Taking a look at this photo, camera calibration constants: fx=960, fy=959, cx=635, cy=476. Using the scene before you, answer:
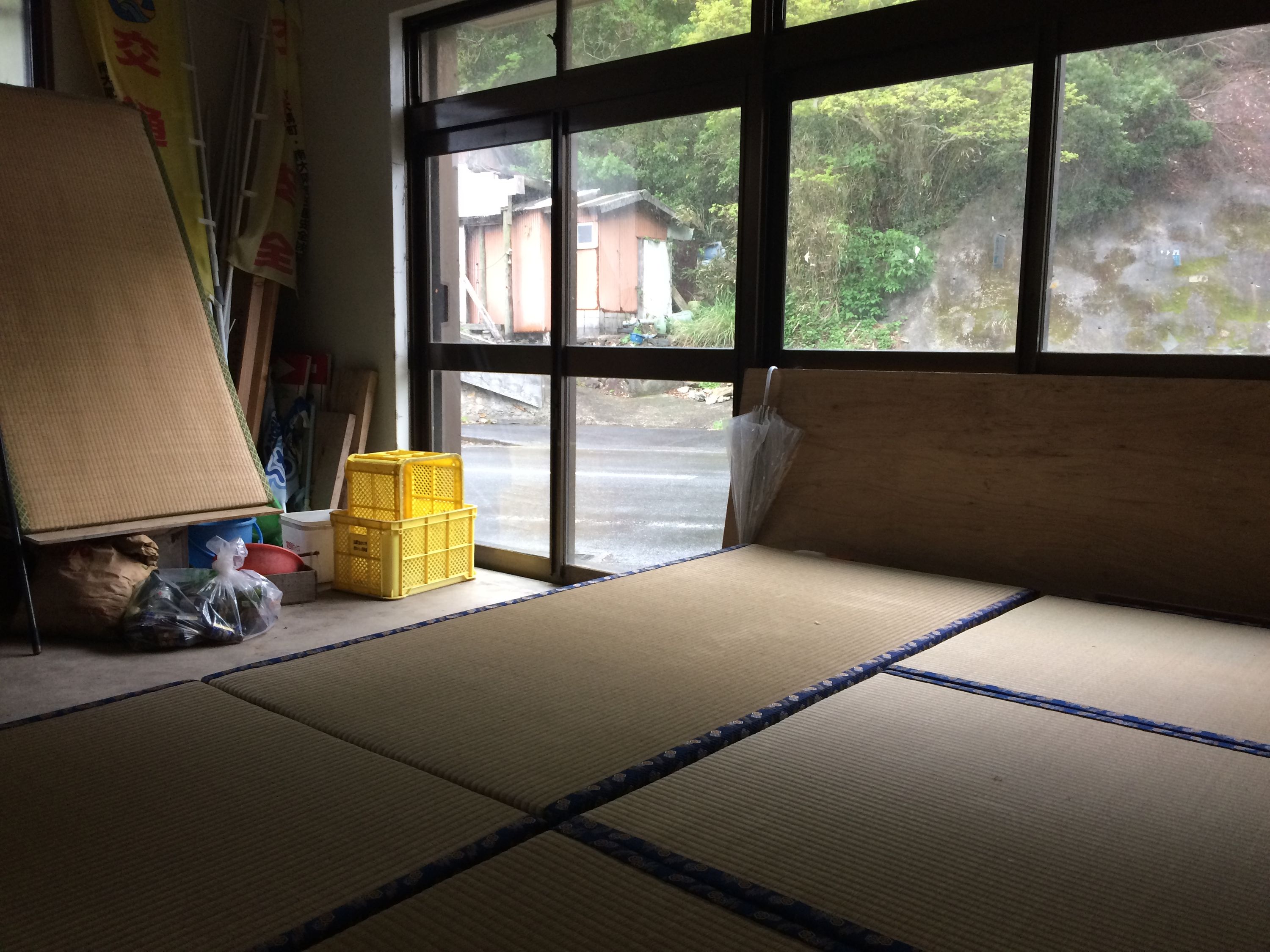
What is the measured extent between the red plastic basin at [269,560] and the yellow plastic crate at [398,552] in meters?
0.20

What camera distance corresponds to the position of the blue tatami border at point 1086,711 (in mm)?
1304

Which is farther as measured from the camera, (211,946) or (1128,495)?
(1128,495)

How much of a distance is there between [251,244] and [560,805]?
3.86 metres

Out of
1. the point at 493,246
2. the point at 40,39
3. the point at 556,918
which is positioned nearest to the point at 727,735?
the point at 556,918

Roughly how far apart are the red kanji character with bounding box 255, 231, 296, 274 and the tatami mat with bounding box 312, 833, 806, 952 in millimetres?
3970

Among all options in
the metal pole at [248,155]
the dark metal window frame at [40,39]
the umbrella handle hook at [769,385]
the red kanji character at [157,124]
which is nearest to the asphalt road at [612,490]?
the umbrella handle hook at [769,385]

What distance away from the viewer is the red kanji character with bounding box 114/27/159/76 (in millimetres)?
3969

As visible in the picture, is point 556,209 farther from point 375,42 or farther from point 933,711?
point 933,711

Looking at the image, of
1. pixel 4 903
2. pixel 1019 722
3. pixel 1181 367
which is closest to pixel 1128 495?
pixel 1181 367

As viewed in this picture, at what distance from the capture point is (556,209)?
12.4 ft

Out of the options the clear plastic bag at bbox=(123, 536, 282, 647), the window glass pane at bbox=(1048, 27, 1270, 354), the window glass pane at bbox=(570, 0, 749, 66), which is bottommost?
the clear plastic bag at bbox=(123, 536, 282, 647)

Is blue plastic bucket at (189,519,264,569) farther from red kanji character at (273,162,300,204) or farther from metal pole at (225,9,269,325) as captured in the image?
red kanji character at (273,162,300,204)

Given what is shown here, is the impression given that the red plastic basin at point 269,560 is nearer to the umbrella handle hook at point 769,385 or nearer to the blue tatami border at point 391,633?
the blue tatami border at point 391,633

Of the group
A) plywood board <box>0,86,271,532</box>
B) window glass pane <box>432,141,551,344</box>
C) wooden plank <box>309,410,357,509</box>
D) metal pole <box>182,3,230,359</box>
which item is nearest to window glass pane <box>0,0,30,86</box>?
metal pole <box>182,3,230,359</box>
